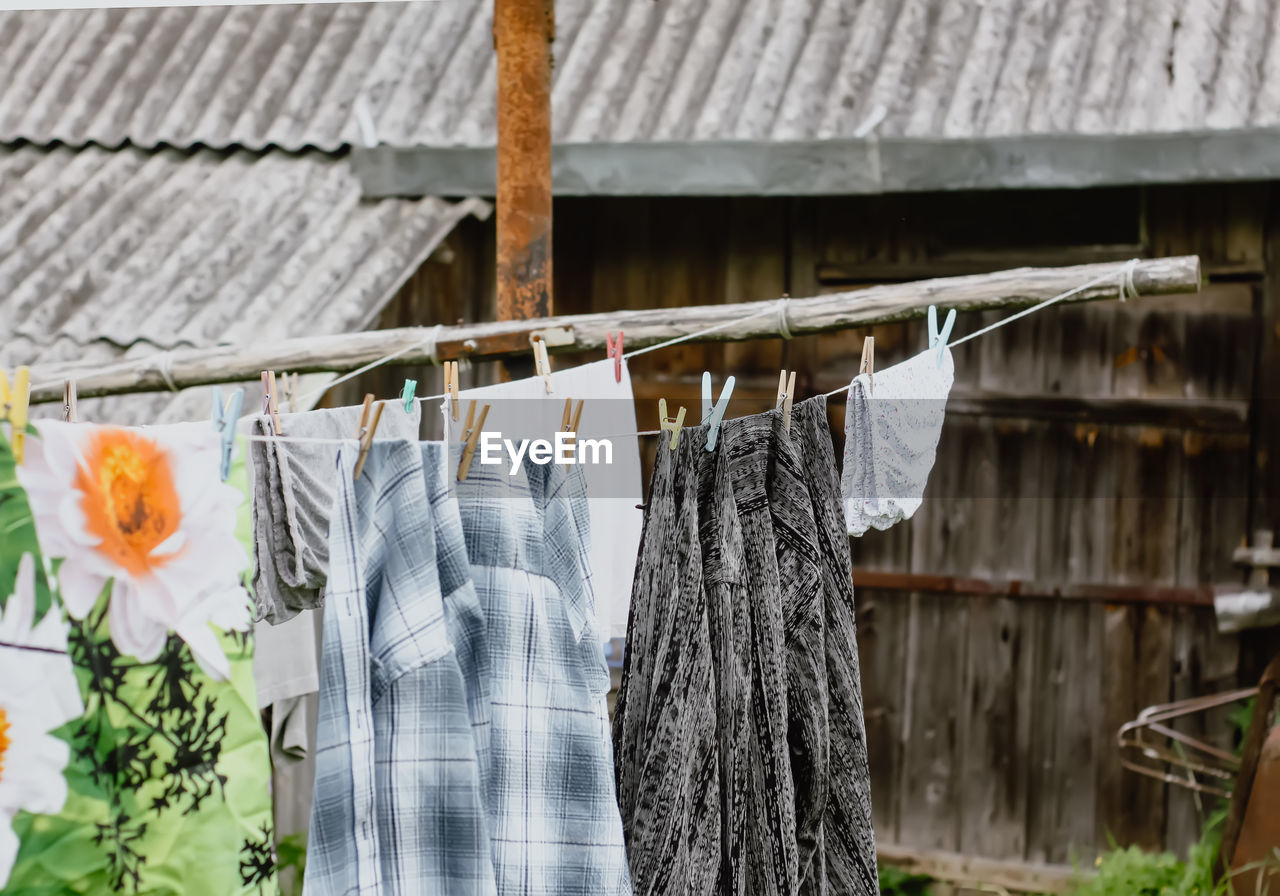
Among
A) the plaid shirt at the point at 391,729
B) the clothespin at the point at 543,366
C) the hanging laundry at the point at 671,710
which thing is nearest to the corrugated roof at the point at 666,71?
the clothespin at the point at 543,366

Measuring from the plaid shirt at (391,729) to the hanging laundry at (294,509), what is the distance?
0.51 meters

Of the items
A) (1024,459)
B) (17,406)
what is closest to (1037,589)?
(1024,459)

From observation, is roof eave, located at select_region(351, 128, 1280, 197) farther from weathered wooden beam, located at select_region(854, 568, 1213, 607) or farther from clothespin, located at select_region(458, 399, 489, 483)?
clothespin, located at select_region(458, 399, 489, 483)

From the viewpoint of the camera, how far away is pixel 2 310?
4.38 metres

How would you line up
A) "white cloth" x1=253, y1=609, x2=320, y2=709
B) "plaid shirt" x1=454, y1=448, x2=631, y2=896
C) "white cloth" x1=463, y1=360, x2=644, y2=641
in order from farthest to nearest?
"white cloth" x1=253, y1=609, x2=320, y2=709
"white cloth" x1=463, y1=360, x2=644, y2=641
"plaid shirt" x1=454, y1=448, x2=631, y2=896

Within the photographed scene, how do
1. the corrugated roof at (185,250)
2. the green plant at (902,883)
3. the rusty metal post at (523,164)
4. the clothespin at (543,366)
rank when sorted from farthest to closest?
the green plant at (902,883) < the corrugated roof at (185,250) < the rusty metal post at (523,164) < the clothespin at (543,366)

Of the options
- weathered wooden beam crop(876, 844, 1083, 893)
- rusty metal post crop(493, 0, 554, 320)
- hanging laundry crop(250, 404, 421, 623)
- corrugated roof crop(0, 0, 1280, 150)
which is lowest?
weathered wooden beam crop(876, 844, 1083, 893)

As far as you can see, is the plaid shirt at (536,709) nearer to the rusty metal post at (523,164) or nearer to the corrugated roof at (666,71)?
the rusty metal post at (523,164)

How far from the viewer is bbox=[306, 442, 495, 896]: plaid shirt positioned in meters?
1.58

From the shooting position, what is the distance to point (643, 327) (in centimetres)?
265

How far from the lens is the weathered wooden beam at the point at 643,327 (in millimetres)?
2506

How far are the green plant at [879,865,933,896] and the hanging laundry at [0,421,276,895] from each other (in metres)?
3.56

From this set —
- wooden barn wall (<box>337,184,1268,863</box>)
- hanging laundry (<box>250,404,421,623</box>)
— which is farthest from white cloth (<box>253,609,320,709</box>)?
wooden barn wall (<box>337,184,1268,863</box>)

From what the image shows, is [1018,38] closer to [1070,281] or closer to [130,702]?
[1070,281]
